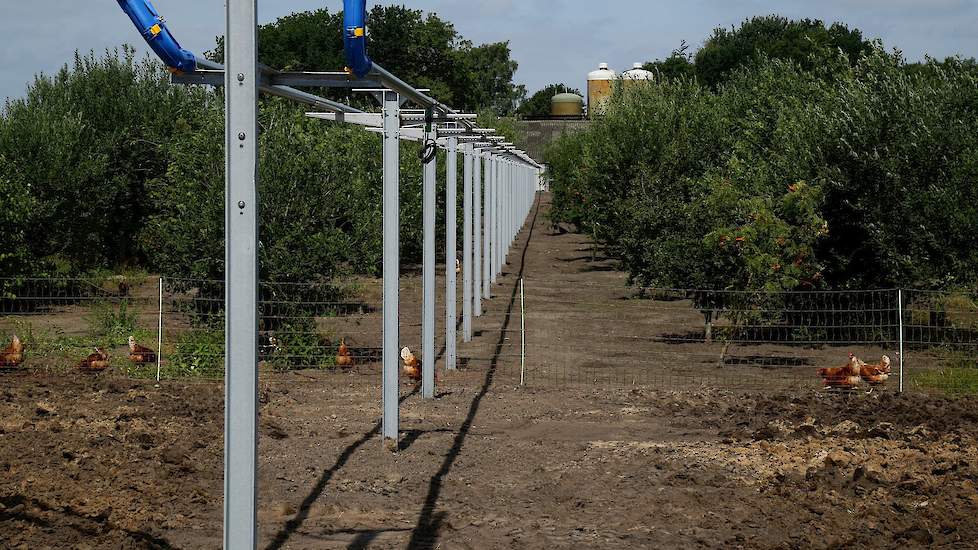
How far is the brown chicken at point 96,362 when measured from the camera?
13.2 meters

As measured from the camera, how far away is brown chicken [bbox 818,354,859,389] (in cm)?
1258

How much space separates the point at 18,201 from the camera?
63.6ft

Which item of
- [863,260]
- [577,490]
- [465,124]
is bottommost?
[577,490]

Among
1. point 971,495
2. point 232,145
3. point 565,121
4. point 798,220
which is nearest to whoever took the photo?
point 232,145

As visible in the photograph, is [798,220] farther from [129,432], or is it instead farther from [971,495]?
[129,432]

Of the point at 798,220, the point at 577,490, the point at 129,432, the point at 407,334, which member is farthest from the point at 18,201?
the point at 577,490

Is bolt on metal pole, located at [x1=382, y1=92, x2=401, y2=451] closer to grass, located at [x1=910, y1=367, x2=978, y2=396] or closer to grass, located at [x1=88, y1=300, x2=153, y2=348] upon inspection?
grass, located at [x1=910, y1=367, x2=978, y2=396]

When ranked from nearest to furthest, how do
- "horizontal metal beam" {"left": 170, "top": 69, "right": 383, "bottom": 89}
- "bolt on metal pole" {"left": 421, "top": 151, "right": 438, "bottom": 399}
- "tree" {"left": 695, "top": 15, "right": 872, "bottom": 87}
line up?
1. "horizontal metal beam" {"left": 170, "top": 69, "right": 383, "bottom": 89}
2. "bolt on metal pole" {"left": 421, "top": 151, "right": 438, "bottom": 399}
3. "tree" {"left": 695, "top": 15, "right": 872, "bottom": 87}

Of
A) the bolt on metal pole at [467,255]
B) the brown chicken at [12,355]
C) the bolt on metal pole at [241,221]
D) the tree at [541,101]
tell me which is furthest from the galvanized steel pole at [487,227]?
the tree at [541,101]

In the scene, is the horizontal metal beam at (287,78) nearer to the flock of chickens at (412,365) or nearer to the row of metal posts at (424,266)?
the row of metal posts at (424,266)

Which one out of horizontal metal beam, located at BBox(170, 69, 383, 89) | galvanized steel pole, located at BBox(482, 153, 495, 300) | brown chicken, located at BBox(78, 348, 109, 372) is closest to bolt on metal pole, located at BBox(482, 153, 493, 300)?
galvanized steel pole, located at BBox(482, 153, 495, 300)

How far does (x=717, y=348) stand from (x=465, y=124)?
522 centimetres

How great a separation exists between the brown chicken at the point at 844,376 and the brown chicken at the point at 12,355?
29.4 feet

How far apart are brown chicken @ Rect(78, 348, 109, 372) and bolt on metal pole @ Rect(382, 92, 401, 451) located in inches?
199
